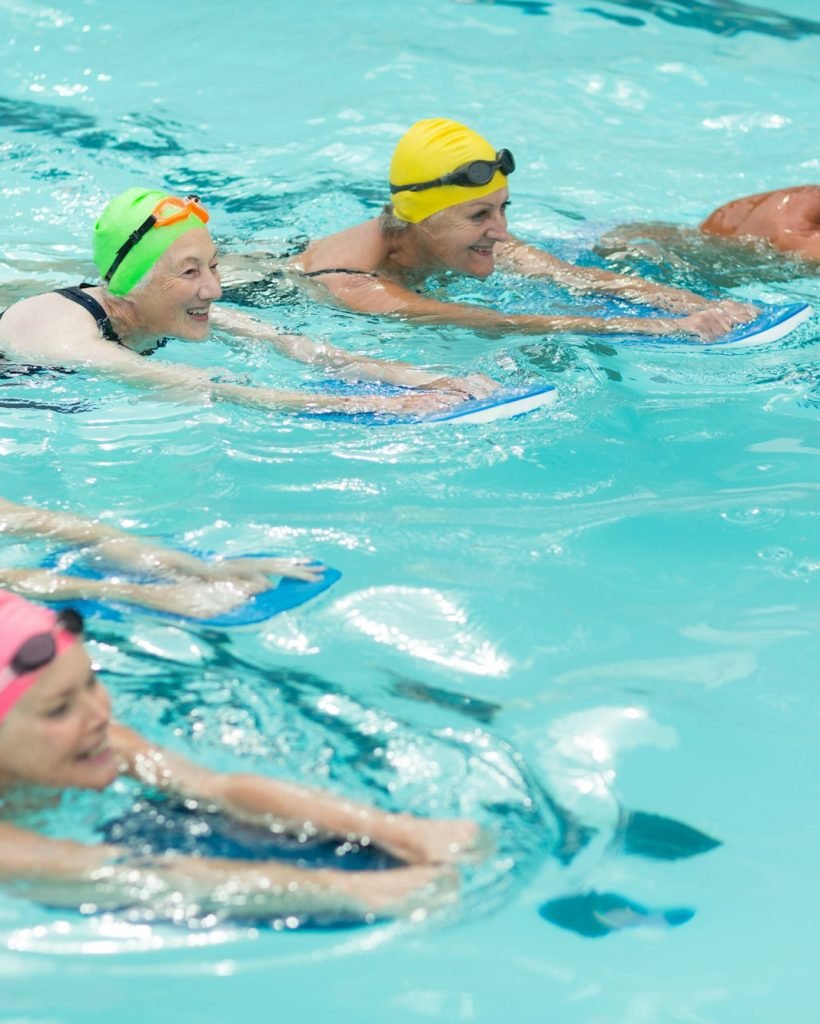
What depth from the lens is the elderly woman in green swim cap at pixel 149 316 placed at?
19.0ft

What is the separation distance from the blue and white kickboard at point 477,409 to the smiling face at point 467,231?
1.31 meters

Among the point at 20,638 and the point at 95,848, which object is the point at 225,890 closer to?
the point at 95,848

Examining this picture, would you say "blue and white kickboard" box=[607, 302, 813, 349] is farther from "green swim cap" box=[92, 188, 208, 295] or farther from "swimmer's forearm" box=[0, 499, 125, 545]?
"swimmer's forearm" box=[0, 499, 125, 545]

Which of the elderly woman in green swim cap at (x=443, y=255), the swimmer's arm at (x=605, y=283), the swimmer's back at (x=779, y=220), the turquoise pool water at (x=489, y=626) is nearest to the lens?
the turquoise pool water at (x=489, y=626)

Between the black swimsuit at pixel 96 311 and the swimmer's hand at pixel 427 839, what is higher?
the black swimsuit at pixel 96 311

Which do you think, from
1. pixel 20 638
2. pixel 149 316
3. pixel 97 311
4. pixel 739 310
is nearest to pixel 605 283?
pixel 739 310

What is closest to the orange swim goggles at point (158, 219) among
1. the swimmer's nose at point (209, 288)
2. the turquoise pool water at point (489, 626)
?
the swimmer's nose at point (209, 288)

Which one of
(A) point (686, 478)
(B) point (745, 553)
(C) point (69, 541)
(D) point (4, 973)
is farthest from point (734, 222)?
(D) point (4, 973)

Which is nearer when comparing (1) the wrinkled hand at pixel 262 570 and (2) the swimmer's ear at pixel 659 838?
(2) the swimmer's ear at pixel 659 838

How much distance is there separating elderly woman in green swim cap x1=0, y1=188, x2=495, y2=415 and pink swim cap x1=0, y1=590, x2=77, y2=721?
7.94 ft

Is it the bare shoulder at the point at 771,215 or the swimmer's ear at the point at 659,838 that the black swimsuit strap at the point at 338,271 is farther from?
the swimmer's ear at the point at 659,838

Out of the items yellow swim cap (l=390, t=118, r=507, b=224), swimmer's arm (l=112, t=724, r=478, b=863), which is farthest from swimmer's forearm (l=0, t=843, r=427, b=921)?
yellow swim cap (l=390, t=118, r=507, b=224)

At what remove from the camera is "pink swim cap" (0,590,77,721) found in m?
3.30

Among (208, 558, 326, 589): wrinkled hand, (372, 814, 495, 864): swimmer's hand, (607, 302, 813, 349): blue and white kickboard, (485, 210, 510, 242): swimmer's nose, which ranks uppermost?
(485, 210, 510, 242): swimmer's nose
